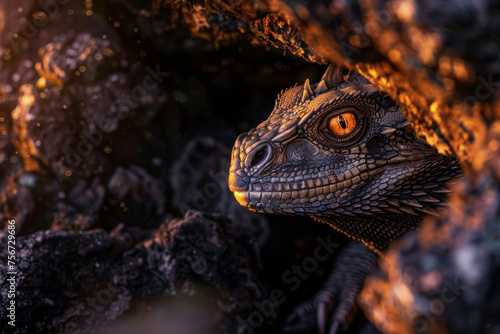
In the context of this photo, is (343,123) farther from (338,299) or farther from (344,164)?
(338,299)

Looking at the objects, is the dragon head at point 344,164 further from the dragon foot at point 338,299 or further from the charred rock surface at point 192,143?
the dragon foot at point 338,299

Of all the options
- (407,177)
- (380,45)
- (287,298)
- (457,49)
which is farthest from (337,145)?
(287,298)

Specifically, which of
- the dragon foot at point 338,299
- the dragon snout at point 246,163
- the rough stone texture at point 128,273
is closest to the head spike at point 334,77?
the dragon snout at point 246,163

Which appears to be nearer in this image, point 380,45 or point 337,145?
point 380,45

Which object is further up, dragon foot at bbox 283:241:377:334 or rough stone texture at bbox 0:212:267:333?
rough stone texture at bbox 0:212:267:333

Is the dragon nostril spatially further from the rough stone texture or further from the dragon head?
the rough stone texture

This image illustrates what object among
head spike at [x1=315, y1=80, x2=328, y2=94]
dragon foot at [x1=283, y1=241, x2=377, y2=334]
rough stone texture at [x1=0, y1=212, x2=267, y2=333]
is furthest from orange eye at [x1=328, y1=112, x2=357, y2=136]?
dragon foot at [x1=283, y1=241, x2=377, y2=334]

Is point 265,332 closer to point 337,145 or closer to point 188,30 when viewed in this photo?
point 337,145
